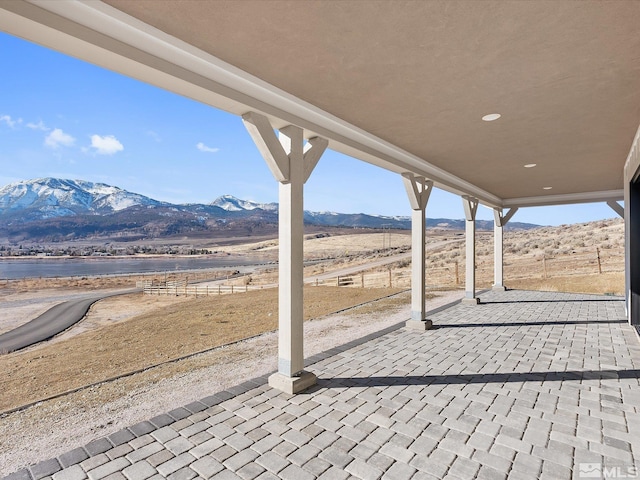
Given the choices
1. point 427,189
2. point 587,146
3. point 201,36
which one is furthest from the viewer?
point 427,189

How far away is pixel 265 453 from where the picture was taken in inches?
91.5

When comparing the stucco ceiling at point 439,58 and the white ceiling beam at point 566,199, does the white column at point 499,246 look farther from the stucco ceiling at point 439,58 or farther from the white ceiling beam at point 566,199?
the stucco ceiling at point 439,58

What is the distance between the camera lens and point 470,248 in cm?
825

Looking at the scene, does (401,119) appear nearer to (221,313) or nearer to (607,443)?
(607,443)

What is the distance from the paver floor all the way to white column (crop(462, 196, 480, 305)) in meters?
3.58

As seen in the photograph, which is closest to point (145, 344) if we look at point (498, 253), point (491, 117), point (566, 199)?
point (491, 117)

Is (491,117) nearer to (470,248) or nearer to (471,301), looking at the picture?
(470,248)

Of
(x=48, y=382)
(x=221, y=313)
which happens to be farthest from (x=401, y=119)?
(x=221, y=313)

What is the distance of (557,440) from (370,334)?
3.00m

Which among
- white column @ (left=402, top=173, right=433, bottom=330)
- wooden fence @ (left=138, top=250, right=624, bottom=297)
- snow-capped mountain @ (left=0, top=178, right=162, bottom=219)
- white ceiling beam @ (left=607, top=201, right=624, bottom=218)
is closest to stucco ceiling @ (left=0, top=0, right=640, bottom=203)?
white column @ (left=402, top=173, right=433, bottom=330)

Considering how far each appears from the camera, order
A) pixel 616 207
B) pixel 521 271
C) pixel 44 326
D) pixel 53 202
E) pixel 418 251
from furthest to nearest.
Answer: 1. pixel 53 202
2. pixel 44 326
3. pixel 521 271
4. pixel 616 207
5. pixel 418 251

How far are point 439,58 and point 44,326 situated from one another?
20929mm

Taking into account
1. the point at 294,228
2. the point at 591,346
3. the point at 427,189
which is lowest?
the point at 591,346

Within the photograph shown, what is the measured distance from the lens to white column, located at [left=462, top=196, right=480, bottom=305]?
26.3ft
